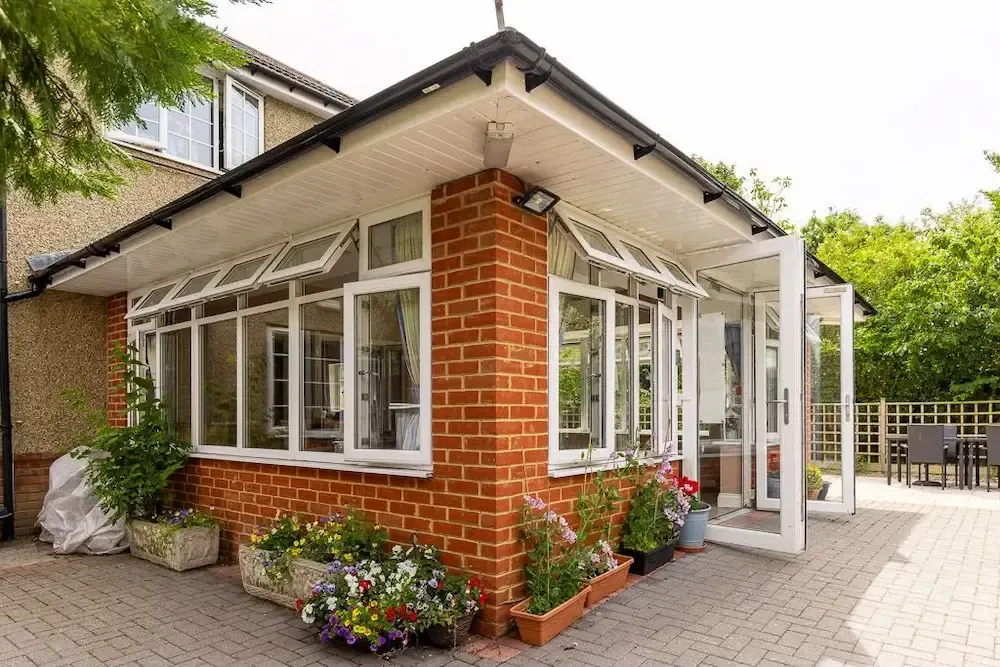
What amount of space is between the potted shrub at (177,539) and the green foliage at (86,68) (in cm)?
415

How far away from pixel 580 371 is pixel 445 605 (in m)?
1.85

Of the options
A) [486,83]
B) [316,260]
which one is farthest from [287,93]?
[486,83]

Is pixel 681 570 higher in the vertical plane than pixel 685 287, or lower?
lower

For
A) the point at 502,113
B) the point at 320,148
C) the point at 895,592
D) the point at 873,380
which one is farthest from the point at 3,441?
the point at 873,380

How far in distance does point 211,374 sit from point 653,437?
4.21m

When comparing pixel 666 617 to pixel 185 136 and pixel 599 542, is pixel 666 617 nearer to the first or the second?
pixel 599 542

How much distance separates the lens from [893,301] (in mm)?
16484

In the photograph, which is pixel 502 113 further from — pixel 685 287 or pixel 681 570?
pixel 681 570

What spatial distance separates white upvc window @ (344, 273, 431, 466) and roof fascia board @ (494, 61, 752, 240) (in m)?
1.23

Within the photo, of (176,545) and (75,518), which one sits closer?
(176,545)

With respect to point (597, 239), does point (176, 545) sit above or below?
below

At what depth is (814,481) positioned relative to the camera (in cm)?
779

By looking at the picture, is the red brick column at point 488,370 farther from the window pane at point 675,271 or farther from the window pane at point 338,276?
the window pane at point 675,271

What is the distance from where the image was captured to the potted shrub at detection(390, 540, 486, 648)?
138 inches
